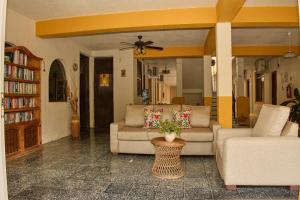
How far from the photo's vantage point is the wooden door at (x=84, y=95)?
24.4 ft

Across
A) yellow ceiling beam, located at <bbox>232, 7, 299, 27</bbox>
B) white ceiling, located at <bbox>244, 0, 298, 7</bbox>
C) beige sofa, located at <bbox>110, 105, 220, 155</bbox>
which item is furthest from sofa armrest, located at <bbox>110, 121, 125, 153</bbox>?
white ceiling, located at <bbox>244, 0, 298, 7</bbox>

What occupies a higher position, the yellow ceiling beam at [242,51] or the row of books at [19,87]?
the yellow ceiling beam at [242,51]

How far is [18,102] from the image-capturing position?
13.8 feet

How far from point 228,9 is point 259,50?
15.1ft

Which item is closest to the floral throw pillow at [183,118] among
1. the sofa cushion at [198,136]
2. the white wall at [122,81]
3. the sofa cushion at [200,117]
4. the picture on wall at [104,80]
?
the sofa cushion at [200,117]

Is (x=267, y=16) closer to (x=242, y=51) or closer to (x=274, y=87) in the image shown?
(x=242, y=51)

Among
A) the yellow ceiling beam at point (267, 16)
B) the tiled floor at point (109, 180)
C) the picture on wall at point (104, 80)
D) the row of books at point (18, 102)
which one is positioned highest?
the yellow ceiling beam at point (267, 16)

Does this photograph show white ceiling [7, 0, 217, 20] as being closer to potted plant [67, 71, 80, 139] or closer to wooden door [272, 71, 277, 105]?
potted plant [67, 71, 80, 139]

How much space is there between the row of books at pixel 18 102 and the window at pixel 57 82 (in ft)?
3.22

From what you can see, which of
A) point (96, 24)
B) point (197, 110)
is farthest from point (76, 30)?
point (197, 110)

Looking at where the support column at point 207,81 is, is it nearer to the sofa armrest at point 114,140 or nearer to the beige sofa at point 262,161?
the sofa armrest at point 114,140

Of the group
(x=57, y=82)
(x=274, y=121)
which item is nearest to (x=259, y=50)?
(x=274, y=121)

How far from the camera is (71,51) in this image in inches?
255

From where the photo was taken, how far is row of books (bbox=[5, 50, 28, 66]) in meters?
4.04
